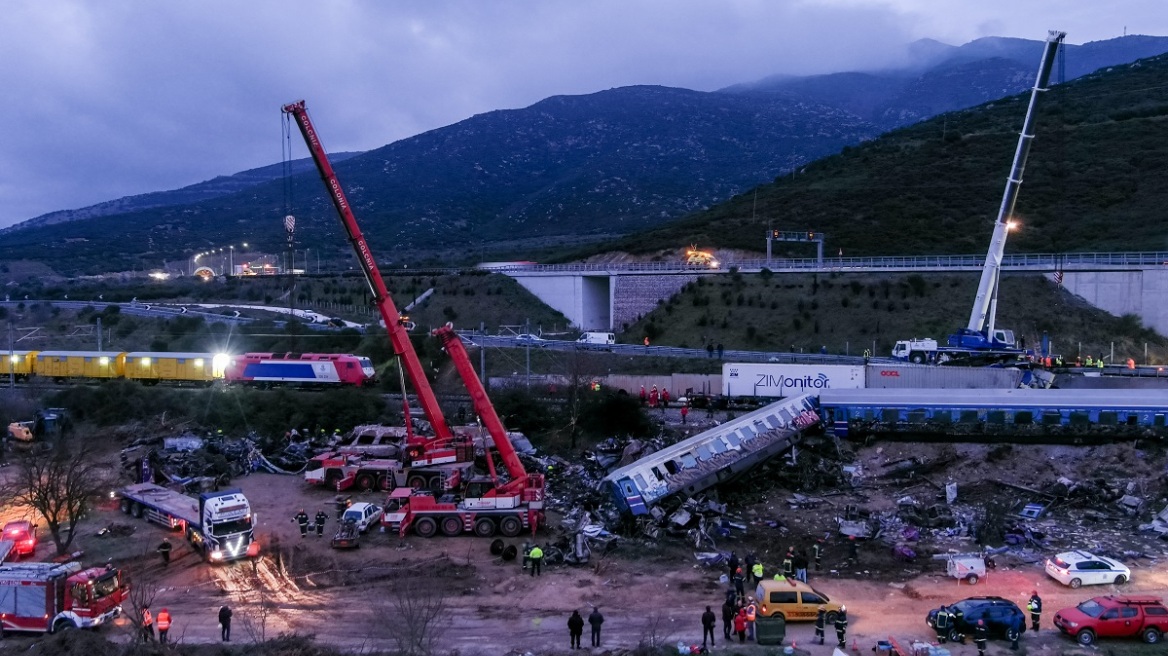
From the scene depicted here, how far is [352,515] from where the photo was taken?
2045cm

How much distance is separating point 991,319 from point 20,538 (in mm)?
37467

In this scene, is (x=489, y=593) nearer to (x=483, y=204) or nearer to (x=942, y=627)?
(x=942, y=627)

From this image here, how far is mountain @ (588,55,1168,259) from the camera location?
2325 inches

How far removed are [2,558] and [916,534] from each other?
75.0 ft

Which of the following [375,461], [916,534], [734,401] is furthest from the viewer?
[734,401]

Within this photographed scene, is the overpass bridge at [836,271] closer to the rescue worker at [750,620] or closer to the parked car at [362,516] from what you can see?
the parked car at [362,516]

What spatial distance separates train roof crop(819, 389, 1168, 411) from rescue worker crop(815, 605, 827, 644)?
13273 millimetres

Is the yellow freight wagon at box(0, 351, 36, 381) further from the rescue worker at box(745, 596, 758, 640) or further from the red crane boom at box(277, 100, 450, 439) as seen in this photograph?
the rescue worker at box(745, 596, 758, 640)

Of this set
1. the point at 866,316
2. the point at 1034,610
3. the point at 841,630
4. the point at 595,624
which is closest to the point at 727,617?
the point at 841,630

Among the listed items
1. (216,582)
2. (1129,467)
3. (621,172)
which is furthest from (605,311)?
(621,172)

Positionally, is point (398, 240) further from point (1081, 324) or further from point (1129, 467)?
point (1129, 467)

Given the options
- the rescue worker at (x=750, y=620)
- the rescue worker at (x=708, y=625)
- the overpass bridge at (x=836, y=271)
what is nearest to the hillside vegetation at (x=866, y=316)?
the overpass bridge at (x=836, y=271)

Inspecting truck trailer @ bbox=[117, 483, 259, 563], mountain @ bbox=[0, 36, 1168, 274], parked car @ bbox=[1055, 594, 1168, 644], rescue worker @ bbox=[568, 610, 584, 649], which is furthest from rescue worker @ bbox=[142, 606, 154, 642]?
mountain @ bbox=[0, 36, 1168, 274]

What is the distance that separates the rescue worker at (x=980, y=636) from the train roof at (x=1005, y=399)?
1346 cm
